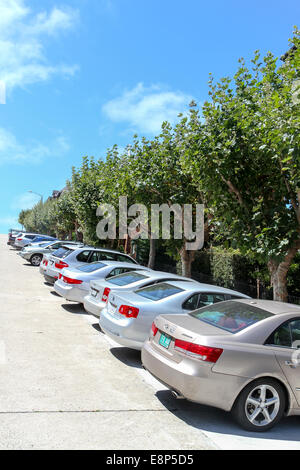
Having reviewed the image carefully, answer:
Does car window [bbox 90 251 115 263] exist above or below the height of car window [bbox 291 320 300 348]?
above

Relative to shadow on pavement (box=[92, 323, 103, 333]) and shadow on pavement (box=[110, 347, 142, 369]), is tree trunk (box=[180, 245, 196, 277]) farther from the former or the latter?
shadow on pavement (box=[110, 347, 142, 369])

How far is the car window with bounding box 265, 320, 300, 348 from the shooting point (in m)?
4.80

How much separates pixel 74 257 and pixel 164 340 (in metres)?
7.69

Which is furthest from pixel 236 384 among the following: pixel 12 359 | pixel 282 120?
pixel 282 120

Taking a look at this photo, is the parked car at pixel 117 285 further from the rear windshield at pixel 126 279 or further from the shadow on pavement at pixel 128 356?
the shadow on pavement at pixel 128 356

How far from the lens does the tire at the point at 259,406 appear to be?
14.9ft

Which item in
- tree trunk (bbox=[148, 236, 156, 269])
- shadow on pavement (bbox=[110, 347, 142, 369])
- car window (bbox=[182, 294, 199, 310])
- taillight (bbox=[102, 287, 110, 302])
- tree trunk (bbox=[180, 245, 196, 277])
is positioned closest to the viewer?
shadow on pavement (bbox=[110, 347, 142, 369])

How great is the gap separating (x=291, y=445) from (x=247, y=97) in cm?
865

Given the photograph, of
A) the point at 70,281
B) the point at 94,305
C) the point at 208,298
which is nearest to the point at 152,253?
the point at 70,281

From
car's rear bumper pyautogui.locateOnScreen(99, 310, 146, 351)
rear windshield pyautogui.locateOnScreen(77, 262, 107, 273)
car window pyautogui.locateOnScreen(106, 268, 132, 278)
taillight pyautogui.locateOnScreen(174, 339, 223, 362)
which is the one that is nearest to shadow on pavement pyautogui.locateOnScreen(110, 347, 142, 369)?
car's rear bumper pyautogui.locateOnScreen(99, 310, 146, 351)

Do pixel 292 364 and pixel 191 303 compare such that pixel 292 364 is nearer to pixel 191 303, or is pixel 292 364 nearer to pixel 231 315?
pixel 231 315

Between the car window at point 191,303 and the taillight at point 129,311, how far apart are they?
838mm

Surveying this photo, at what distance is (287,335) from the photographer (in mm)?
4922

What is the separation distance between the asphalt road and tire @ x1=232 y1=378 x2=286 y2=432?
12cm
